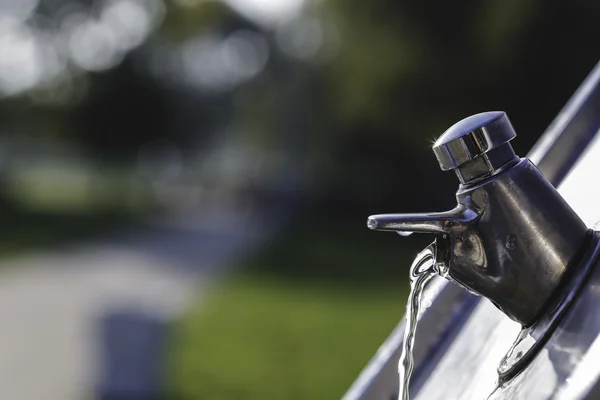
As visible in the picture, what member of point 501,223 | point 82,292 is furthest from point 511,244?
point 82,292

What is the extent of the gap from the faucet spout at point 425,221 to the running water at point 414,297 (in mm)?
46

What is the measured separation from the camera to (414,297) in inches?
44.5

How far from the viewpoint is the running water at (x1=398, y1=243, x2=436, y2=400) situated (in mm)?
1062

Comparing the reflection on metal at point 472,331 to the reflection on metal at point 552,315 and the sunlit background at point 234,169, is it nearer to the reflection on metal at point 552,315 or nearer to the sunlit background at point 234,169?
the reflection on metal at point 552,315

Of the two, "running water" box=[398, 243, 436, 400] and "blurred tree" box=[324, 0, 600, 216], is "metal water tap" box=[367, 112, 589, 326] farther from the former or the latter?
"blurred tree" box=[324, 0, 600, 216]

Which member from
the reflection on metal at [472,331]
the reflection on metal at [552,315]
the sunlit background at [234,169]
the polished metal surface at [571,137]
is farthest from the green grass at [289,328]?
the reflection on metal at [552,315]

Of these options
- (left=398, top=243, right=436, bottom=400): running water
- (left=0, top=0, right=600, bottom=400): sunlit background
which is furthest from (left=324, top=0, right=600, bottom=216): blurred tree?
(left=398, top=243, right=436, bottom=400): running water

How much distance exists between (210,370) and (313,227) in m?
14.2

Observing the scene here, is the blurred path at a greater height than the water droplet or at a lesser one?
lesser

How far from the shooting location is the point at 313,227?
20.9 metres

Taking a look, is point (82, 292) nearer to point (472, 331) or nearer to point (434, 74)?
point (434, 74)

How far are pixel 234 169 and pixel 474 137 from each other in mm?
42312

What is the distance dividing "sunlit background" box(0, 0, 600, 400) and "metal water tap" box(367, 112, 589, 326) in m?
5.01

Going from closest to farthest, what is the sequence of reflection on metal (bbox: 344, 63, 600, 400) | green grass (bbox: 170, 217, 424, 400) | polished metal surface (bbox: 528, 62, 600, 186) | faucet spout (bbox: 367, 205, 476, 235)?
1. faucet spout (bbox: 367, 205, 476, 235)
2. reflection on metal (bbox: 344, 63, 600, 400)
3. polished metal surface (bbox: 528, 62, 600, 186)
4. green grass (bbox: 170, 217, 424, 400)
